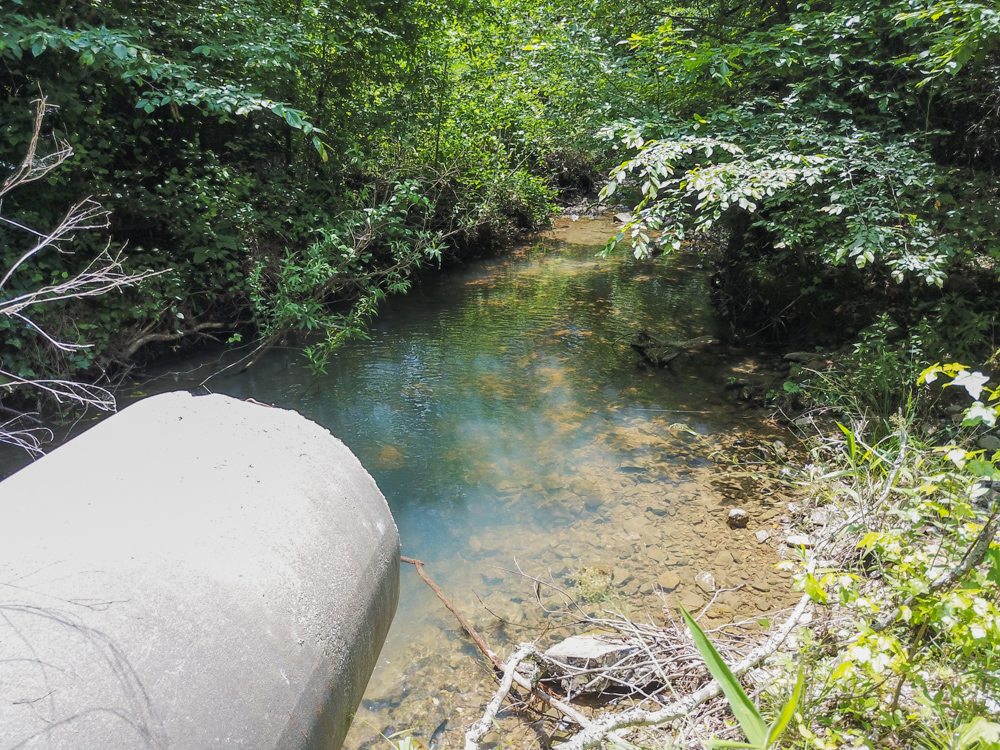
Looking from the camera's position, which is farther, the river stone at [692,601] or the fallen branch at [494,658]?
the river stone at [692,601]

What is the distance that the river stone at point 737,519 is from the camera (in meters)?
4.03

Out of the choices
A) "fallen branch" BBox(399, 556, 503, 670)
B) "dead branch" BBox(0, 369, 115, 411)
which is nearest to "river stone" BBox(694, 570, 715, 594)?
"fallen branch" BBox(399, 556, 503, 670)

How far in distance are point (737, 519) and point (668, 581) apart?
2.75ft

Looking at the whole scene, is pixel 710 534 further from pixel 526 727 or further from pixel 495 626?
pixel 526 727

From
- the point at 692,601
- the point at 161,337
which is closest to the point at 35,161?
the point at 161,337

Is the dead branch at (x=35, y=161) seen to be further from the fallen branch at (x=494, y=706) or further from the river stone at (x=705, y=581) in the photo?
the river stone at (x=705, y=581)

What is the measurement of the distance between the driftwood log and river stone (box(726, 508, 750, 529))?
287 cm

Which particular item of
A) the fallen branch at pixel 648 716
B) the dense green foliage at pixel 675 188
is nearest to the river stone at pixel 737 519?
the dense green foliage at pixel 675 188

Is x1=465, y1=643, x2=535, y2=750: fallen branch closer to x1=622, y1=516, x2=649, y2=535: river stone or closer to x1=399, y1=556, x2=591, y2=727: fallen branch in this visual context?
x1=399, y1=556, x2=591, y2=727: fallen branch

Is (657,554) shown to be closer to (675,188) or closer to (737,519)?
(737,519)

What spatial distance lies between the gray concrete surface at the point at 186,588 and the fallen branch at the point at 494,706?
46 cm

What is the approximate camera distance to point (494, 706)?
7.42ft

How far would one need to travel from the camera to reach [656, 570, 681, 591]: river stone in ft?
11.5

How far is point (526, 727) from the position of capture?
2635mm
